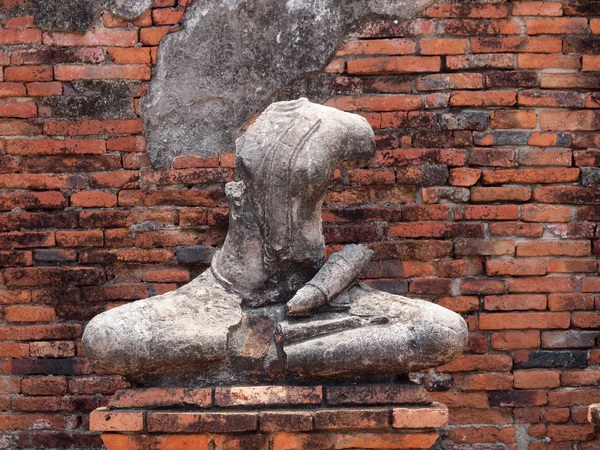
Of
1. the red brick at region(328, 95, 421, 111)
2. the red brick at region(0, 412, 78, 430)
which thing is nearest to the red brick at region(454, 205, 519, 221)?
the red brick at region(328, 95, 421, 111)

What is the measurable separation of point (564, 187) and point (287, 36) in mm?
1562

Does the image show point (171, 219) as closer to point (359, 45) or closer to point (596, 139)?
point (359, 45)

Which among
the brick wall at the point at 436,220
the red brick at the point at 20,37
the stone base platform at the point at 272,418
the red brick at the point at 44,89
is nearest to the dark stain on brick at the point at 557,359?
the brick wall at the point at 436,220

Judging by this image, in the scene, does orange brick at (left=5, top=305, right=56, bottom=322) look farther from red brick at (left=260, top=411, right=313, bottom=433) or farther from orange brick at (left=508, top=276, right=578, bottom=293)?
orange brick at (left=508, top=276, right=578, bottom=293)

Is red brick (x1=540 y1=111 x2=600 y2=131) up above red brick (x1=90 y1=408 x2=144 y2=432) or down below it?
above

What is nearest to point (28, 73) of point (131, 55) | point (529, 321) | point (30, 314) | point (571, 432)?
point (131, 55)

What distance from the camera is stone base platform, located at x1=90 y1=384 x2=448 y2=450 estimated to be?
320 centimetres

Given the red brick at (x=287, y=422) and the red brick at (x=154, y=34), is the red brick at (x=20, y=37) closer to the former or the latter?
the red brick at (x=154, y=34)

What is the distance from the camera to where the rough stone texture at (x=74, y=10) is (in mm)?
4703

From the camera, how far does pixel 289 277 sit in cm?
358

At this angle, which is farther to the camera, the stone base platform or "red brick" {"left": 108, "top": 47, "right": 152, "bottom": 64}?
"red brick" {"left": 108, "top": 47, "right": 152, "bottom": 64}

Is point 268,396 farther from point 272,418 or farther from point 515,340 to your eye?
point 515,340

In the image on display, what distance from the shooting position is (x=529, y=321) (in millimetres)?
4594

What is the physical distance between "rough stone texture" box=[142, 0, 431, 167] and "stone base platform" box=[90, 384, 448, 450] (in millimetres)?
1747
